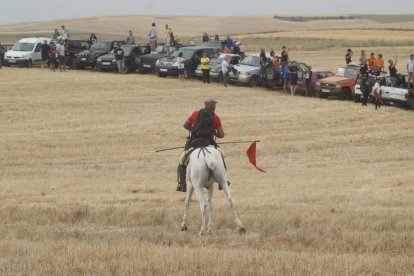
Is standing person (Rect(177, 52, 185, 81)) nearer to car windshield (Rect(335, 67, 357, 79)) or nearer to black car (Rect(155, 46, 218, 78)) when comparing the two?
black car (Rect(155, 46, 218, 78))

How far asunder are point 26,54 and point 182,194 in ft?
119

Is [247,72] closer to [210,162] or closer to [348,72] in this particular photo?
[348,72]

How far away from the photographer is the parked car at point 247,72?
41.8 meters

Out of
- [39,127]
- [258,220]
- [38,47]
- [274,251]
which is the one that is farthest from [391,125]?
[38,47]

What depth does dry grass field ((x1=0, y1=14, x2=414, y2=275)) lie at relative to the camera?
10047 mm

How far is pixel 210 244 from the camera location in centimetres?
1169

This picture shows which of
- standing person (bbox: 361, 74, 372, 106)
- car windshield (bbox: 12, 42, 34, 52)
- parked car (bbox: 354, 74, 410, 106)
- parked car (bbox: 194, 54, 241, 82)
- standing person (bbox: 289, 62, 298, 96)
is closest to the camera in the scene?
parked car (bbox: 354, 74, 410, 106)

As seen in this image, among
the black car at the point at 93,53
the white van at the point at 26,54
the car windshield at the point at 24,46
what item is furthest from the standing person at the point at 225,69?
the car windshield at the point at 24,46

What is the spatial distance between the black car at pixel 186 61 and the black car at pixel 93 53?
15.4 ft

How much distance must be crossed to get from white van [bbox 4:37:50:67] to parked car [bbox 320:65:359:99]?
20452 mm

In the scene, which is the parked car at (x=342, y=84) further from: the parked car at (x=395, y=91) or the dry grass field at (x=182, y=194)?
the parked car at (x=395, y=91)

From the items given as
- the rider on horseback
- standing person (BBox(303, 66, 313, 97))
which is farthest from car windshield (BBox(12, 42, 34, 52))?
the rider on horseback

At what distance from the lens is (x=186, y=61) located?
44.5 metres

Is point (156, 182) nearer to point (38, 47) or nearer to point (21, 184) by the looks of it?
point (21, 184)
